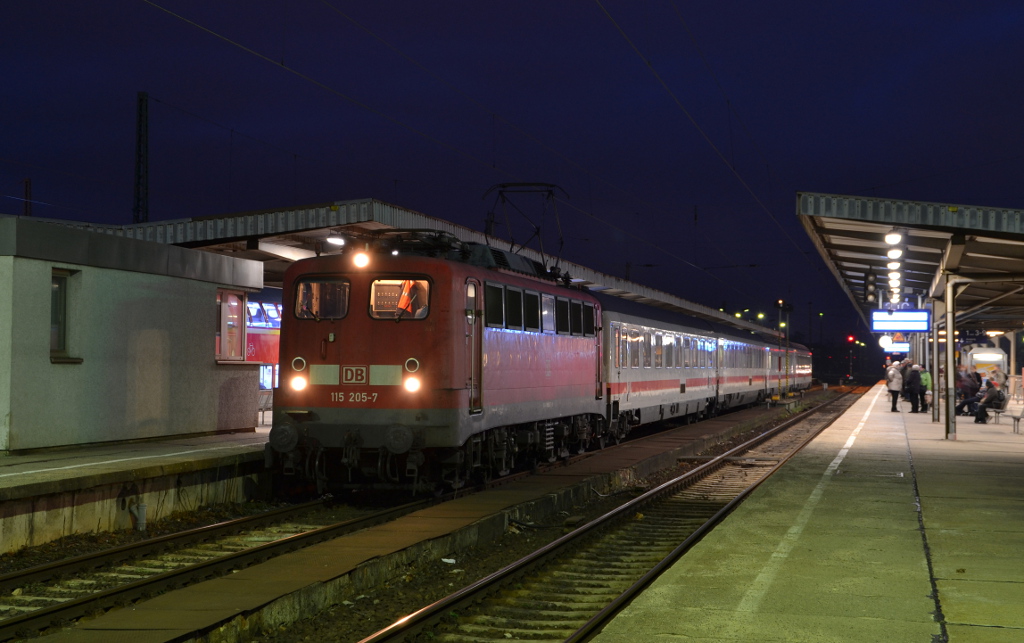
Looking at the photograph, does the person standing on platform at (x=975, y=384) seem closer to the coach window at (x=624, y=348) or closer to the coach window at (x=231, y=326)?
the coach window at (x=624, y=348)

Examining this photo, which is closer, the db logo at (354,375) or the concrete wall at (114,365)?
the db logo at (354,375)

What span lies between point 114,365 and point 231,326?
137 inches

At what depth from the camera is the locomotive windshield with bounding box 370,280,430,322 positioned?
12336 mm

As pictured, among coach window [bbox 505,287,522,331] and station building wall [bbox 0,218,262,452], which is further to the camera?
coach window [bbox 505,287,522,331]

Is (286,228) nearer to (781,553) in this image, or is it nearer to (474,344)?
(474,344)

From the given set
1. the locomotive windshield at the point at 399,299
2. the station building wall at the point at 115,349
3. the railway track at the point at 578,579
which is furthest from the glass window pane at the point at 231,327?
the railway track at the point at 578,579

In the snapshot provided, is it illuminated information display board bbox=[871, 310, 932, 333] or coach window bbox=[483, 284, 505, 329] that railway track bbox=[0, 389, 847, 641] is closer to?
coach window bbox=[483, 284, 505, 329]

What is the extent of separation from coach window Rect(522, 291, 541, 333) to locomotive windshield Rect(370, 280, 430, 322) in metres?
2.50

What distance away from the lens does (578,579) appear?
918 centimetres

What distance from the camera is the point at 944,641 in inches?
238

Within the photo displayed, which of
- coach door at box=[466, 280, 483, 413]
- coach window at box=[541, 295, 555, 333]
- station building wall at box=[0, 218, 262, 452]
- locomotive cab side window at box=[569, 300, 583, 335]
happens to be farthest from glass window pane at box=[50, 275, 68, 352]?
locomotive cab side window at box=[569, 300, 583, 335]

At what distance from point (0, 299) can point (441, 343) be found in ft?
18.7

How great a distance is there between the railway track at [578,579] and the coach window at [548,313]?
3.08 metres

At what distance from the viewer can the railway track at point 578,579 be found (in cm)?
719
